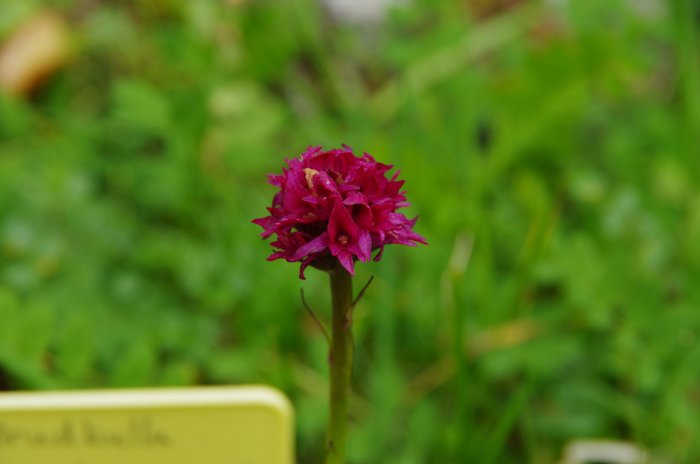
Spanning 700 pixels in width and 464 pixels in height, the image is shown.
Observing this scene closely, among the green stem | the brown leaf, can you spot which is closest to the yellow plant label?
the green stem

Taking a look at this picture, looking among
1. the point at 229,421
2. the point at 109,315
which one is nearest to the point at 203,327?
the point at 109,315

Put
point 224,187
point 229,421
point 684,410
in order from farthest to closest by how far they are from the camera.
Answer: point 224,187 < point 684,410 < point 229,421

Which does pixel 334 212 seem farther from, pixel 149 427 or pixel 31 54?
pixel 31 54

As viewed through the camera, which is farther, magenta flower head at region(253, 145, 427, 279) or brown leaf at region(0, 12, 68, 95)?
brown leaf at region(0, 12, 68, 95)

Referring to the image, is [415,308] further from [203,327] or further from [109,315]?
[109,315]

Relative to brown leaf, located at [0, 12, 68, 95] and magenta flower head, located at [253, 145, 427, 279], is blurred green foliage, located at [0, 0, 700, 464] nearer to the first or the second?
brown leaf, located at [0, 12, 68, 95]

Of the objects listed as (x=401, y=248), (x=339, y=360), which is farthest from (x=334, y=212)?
(x=401, y=248)
